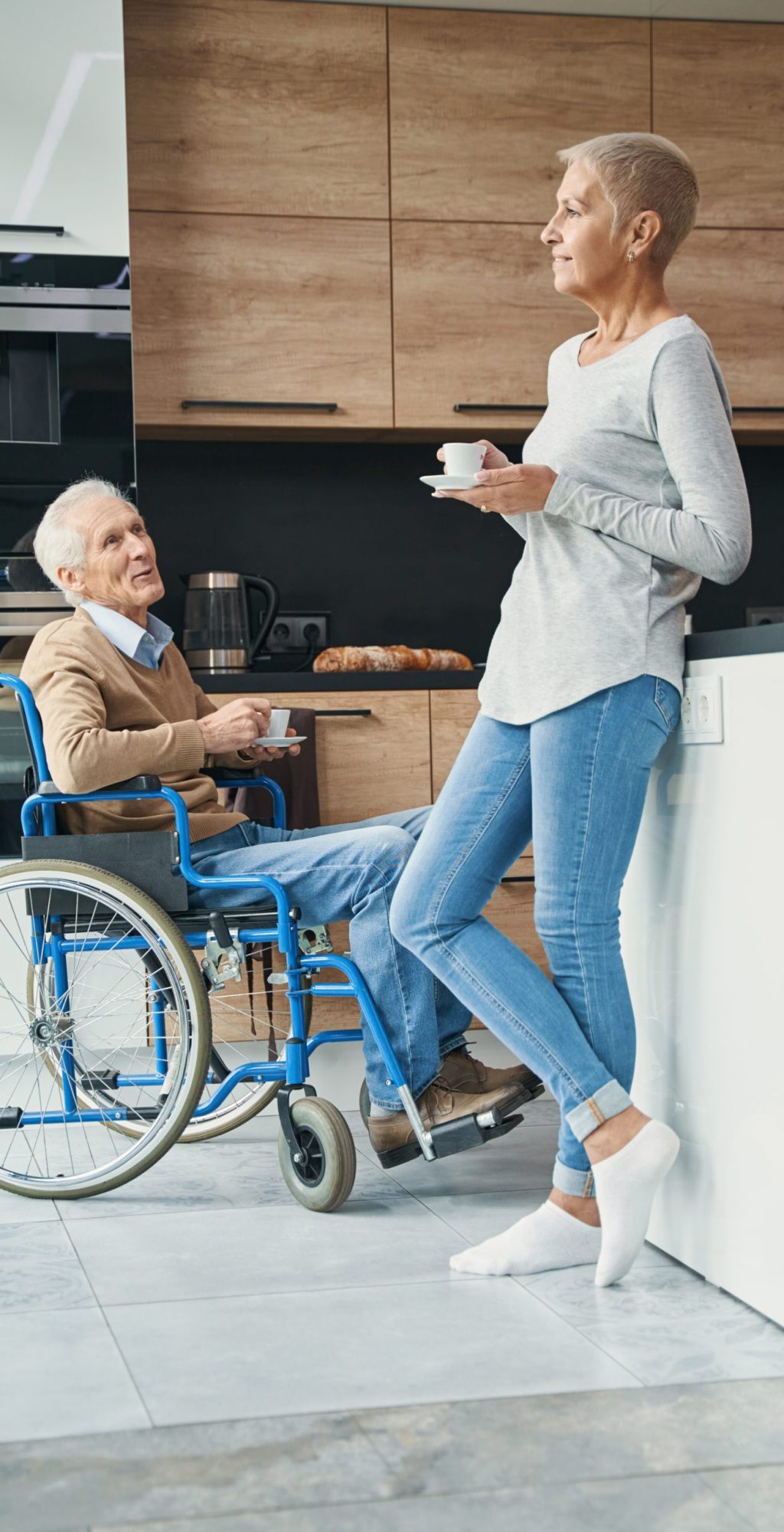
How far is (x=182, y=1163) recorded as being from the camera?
2.67 meters

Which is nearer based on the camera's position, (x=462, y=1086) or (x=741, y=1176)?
(x=741, y=1176)

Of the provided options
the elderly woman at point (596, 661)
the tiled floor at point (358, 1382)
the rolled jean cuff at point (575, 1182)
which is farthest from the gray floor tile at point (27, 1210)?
the rolled jean cuff at point (575, 1182)

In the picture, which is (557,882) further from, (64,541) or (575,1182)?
(64,541)

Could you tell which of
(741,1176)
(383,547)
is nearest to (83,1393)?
(741,1176)

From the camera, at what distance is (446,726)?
11.5ft

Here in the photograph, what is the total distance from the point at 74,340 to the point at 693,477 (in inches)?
78.8

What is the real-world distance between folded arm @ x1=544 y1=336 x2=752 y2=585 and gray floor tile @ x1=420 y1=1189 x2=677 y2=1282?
95cm

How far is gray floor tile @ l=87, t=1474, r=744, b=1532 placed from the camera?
1.33 m

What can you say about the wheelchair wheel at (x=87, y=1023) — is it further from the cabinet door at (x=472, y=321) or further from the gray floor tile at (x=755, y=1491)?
the cabinet door at (x=472, y=321)

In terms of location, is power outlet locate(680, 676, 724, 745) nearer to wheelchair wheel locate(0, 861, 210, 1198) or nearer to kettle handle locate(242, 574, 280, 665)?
wheelchair wheel locate(0, 861, 210, 1198)

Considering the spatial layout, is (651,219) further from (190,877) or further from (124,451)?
(124,451)

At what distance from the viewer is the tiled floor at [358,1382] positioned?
1383mm

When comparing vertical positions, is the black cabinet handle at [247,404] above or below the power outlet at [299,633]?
above

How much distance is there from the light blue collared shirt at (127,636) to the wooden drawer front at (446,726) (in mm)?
1006
